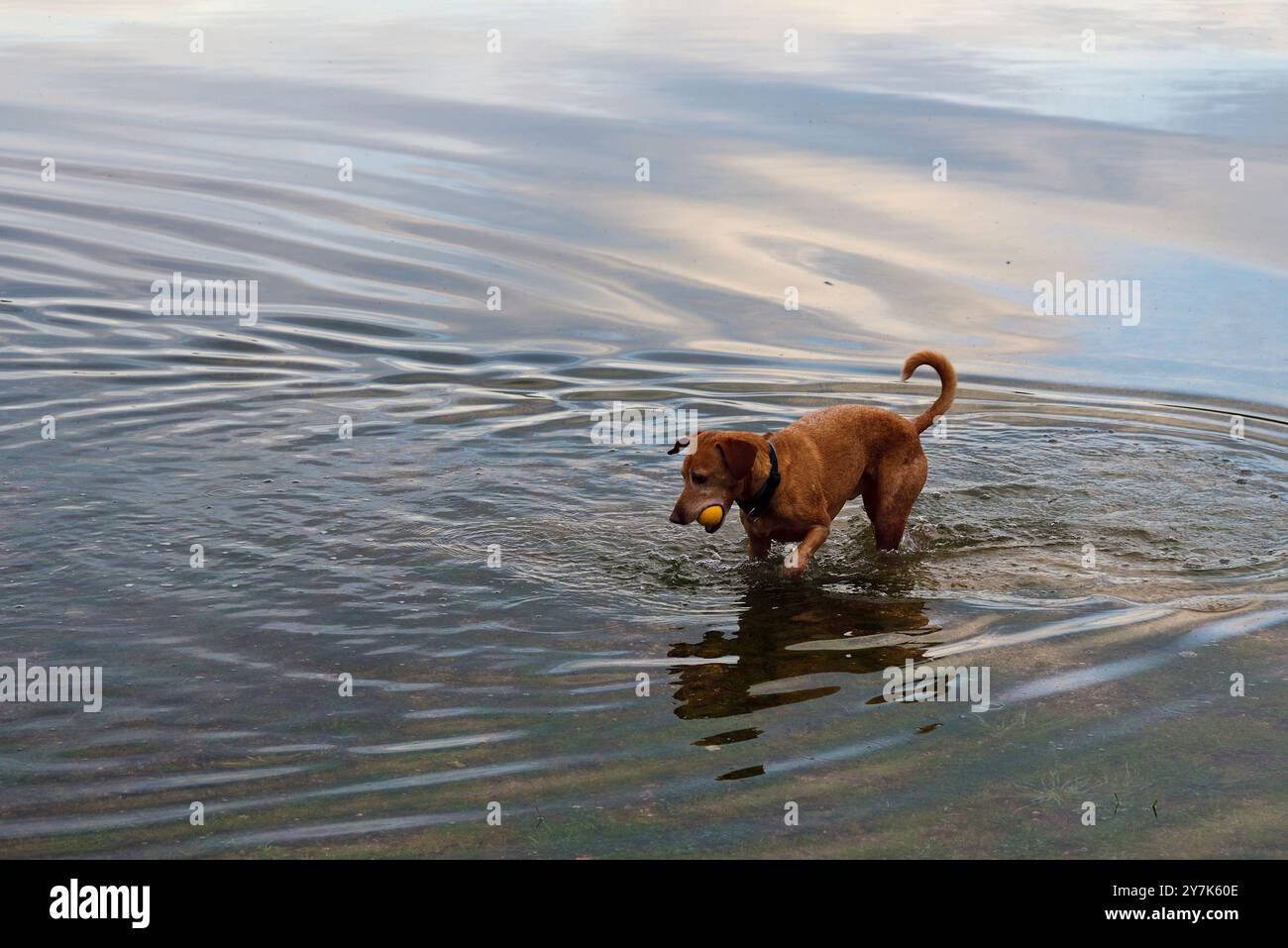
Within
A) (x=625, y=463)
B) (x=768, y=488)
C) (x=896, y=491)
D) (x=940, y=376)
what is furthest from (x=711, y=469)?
(x=625, y=463)

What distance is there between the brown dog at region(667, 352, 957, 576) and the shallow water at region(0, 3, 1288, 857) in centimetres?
39

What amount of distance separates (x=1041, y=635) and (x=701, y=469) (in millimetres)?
2118

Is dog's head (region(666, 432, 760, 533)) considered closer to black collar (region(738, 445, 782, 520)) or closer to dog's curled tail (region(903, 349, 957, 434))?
black collar (region(738, 445, 782, 520))

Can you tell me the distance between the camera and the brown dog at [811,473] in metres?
8.57

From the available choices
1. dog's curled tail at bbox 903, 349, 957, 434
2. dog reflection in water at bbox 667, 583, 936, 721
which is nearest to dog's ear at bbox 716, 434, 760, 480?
dog reflection in water at bbox 667, 583, 936, 721

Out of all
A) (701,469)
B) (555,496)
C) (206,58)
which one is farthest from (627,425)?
(206,58)

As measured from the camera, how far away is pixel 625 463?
11391 mm

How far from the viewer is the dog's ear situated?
8.51m

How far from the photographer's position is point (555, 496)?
1059 cm

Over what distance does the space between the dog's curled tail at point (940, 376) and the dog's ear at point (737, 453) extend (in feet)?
4.40

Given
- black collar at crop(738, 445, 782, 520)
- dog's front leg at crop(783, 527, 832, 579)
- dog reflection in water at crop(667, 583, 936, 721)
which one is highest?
black collar at crop(738, 445, 782, 520)

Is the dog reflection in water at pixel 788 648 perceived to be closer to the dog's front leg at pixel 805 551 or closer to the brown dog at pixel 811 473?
the dog's front leg at pixel 805 551

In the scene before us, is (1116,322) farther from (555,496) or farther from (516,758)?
(516,758)

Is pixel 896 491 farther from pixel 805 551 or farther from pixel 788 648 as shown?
pixel 788 648
